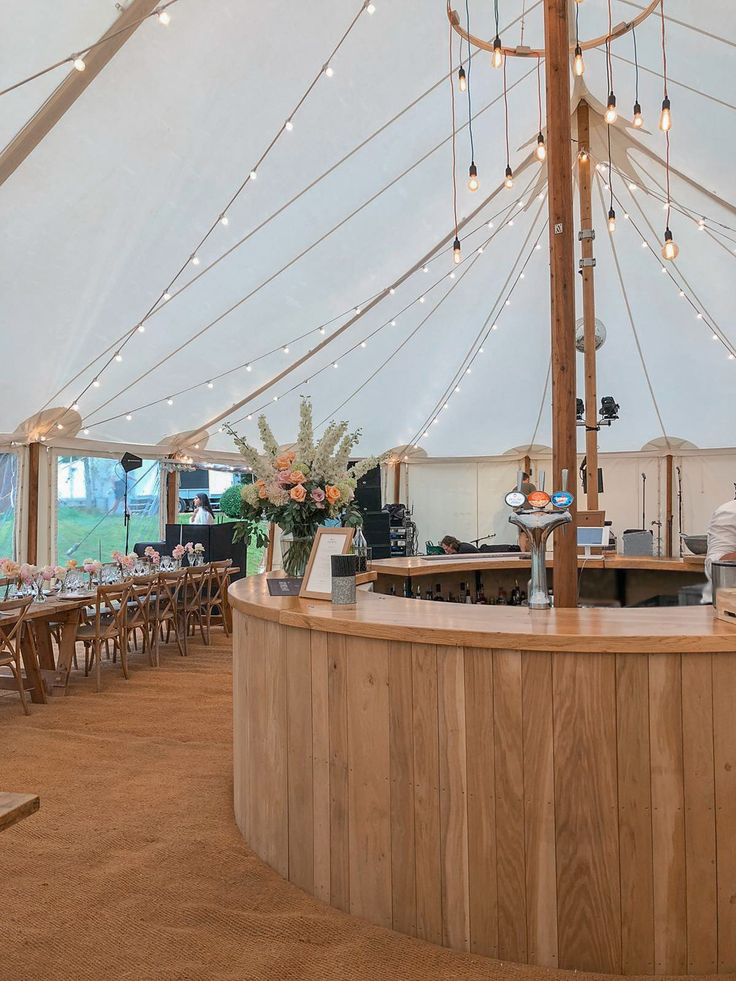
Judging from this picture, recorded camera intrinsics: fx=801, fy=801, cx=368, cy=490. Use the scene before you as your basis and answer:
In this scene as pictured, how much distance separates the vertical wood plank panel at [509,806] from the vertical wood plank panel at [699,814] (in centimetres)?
47

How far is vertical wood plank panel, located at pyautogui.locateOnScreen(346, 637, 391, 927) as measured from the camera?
8.62 feet

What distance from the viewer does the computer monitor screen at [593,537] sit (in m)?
5.27

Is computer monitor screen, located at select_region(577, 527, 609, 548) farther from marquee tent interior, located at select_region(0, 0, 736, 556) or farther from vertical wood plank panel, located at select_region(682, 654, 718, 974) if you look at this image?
marquee tent interior, located at select_region(0, 0, 736, 556)

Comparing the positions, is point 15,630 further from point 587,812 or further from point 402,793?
point 587,812

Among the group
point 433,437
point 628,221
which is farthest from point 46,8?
point 433,437

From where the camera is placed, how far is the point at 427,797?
2.54 metres

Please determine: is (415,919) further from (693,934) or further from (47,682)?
(47,682)

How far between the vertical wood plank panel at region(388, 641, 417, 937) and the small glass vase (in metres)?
1.19

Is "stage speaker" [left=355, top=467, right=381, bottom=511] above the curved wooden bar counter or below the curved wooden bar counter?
above

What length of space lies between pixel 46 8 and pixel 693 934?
5430 millimetres

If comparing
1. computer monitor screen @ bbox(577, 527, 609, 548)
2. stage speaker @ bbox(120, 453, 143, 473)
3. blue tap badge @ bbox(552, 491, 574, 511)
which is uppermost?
stage speaker @ bbox(120, 453, 143, 473)

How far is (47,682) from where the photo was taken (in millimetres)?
6383

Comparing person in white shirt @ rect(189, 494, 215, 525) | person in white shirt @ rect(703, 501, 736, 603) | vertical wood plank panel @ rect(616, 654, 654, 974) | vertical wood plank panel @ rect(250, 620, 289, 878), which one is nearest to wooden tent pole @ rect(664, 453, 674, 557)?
person in white shirt @ rect(189, 494, 215, 525)

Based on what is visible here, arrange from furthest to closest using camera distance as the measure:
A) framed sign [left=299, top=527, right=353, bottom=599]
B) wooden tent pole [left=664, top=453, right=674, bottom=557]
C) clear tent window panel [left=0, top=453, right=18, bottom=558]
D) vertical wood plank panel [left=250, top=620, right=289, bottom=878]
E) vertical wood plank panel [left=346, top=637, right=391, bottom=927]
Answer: wooden tent pole [left=664, top=453, right=674, bottom=557]
clear tent window panel [left=0, top=453, right=18, bottom=558]
framed sign [left=299, top=527, right=353, bottom=599]
vertical wood plank panel [left=250, top=620, right=289, bottom=878]
vertical wood plank panel [left=346, top=637, right=391, bottom=927]
